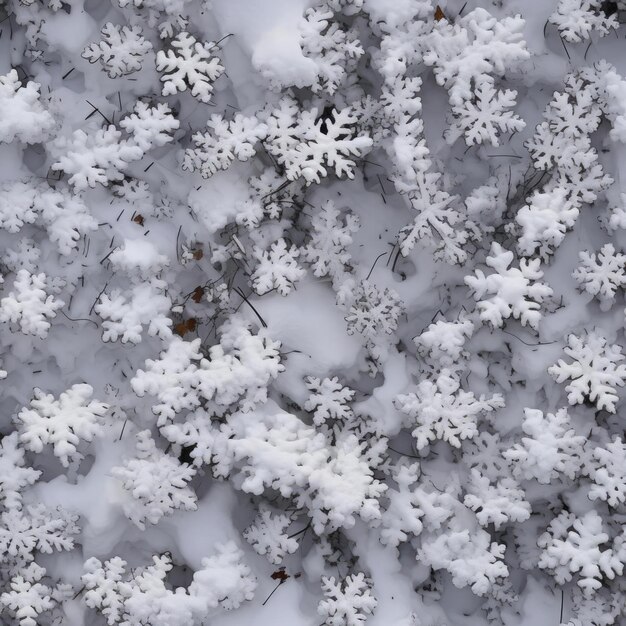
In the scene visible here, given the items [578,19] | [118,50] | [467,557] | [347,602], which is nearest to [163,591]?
[347,602]

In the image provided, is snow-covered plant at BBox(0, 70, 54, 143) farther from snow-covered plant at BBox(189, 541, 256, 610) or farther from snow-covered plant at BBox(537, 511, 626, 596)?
snow-covered plant at BBox(537, 511, 626, 596)

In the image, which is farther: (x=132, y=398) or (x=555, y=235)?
(x=132, y=398)

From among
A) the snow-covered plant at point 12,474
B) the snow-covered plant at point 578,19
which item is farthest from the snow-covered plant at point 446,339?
the snow-covered plant at point 12,474

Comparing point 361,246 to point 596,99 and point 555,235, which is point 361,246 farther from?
point 596,99

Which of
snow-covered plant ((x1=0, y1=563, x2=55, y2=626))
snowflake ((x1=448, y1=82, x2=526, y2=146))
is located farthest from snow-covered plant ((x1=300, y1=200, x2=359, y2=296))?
snow-covered plant ((x1=0, y1=563, x2=55, y2=626))

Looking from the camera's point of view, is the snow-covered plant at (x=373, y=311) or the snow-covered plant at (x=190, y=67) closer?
the snow-covered plant at (x=190, y=67)

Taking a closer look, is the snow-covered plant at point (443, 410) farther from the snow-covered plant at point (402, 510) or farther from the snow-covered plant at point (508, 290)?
the snow-covered plant at point (508, 290)

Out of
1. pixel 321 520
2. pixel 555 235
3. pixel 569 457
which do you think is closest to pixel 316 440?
pixel 321 520

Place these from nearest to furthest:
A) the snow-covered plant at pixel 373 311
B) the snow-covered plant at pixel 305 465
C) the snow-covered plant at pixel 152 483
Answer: the snow-covered plant at pixel 305 465, the snow-covered plant at pixel 152 483, the snow-covered plant at pixel 373 311
